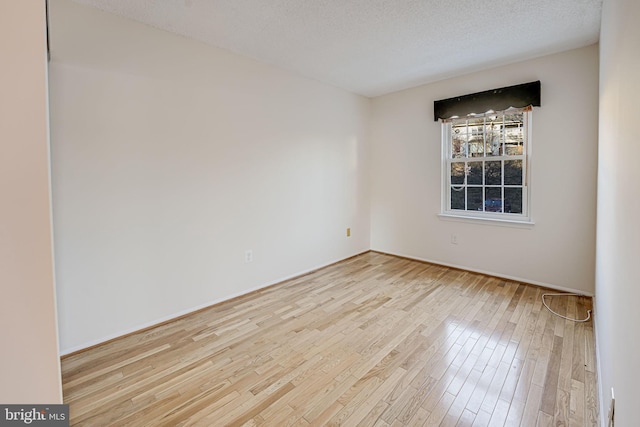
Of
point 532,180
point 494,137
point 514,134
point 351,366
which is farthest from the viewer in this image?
point 494,137

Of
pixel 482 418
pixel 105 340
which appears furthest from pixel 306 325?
pixel 105 340

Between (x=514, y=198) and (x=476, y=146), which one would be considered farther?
(x=476, y=146)

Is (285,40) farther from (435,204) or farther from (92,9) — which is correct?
(435,204)

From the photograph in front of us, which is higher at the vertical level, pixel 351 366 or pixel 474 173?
pixel 474 173

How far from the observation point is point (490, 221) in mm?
3564

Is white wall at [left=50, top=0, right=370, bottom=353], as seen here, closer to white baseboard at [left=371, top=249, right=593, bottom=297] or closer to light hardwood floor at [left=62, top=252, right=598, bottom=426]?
light hardwood floor at [left=62, top=252, right=598, bottom=426]

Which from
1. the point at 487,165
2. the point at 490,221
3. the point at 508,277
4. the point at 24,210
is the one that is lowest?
the point at 508,277

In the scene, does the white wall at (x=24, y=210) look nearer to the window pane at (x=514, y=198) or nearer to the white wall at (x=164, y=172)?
the white wall at (x=164, y=172)

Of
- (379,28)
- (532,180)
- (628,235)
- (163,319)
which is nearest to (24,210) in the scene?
(628,235)

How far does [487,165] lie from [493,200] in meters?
0.42

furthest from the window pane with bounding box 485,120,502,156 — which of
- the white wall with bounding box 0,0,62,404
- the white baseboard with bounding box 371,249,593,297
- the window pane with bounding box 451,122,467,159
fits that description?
the white wall with bounding box 0,0,62,404

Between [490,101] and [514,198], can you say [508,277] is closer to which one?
[514,198]

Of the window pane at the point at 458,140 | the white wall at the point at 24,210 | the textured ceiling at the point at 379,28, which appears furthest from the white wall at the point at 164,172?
the window pane at the point at 458,140

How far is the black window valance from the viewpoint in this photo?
311 cm
